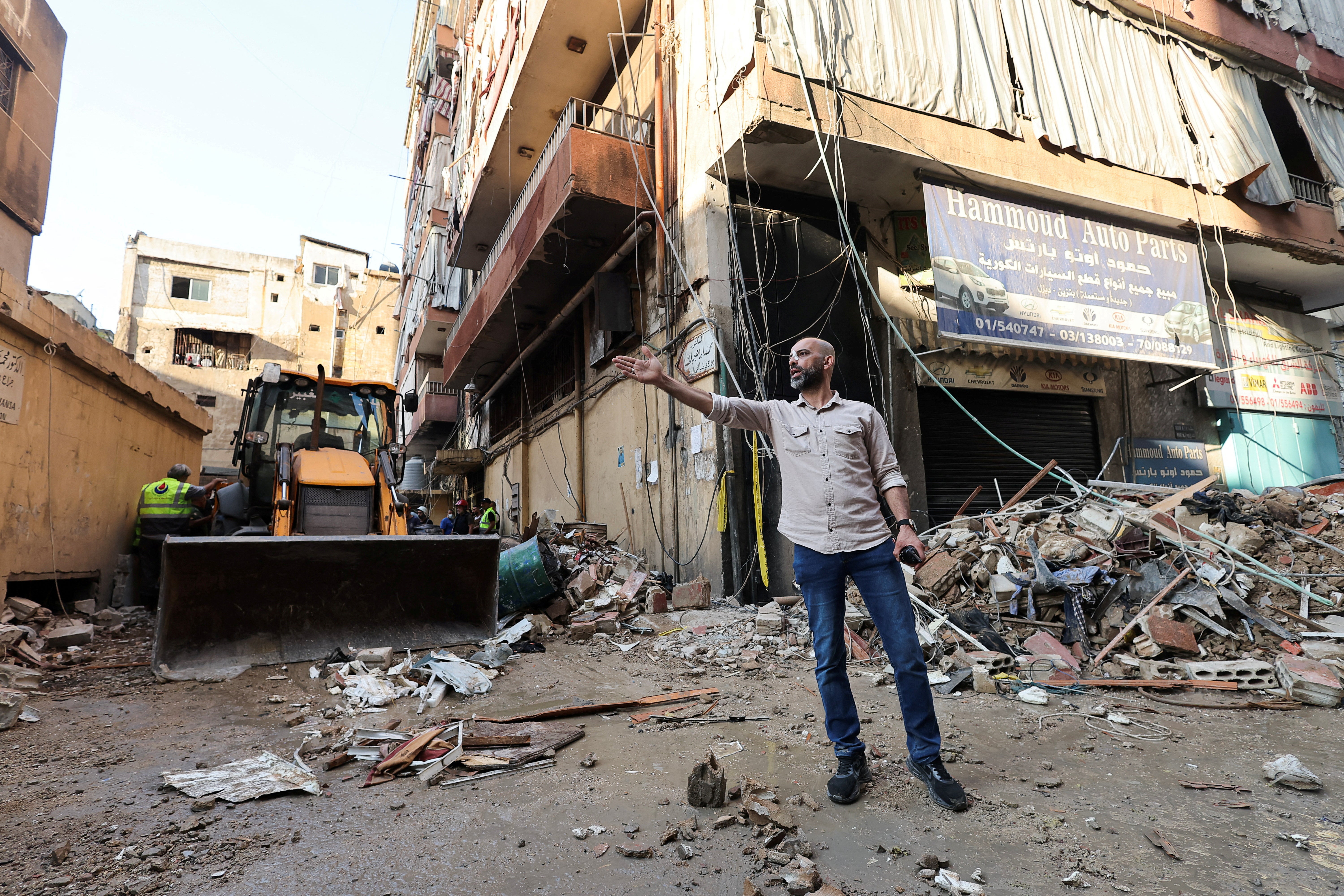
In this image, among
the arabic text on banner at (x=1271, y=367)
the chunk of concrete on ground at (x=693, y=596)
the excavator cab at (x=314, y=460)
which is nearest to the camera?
the excavator cab at (x=314, y=460)

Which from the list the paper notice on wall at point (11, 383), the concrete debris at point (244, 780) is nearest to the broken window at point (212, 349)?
the paper notice on wall at point (11, 383)

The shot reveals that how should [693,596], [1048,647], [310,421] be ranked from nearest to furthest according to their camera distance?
[1048,647] < [310,421] < [693,596]

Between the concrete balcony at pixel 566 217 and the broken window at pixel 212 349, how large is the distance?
22.8 metres

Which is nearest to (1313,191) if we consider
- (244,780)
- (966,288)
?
(966,288)

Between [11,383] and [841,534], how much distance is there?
7.76m

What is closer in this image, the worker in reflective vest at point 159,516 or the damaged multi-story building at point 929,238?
the damaged multi-story building at point 929,238

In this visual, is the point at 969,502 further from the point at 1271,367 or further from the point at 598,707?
the point at 1271,367

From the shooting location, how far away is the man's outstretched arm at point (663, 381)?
283cm

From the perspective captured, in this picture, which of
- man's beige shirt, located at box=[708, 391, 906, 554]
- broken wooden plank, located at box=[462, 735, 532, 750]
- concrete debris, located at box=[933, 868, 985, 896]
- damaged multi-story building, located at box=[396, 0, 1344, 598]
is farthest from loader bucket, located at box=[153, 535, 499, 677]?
concrete debris, located at box=[933, 868, 985, 896]

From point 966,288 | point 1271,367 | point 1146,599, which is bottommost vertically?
point 1146,599

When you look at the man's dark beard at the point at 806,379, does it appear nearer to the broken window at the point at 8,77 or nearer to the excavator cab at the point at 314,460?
the excavator cab at the point at 314,460

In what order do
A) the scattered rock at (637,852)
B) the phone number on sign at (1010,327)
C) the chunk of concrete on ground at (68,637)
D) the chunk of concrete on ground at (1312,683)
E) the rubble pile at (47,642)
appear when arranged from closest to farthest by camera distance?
the scattered rock at (637,852)
the chunk of concrete on ground at (1312,683)
the rubble pile at (47,642)
the chunk of concrete on ground at (68,637)
the phone number on sign at (1010,327)

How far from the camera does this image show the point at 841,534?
2.78 metres

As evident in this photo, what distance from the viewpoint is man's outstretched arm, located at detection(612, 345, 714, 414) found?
2.83m
